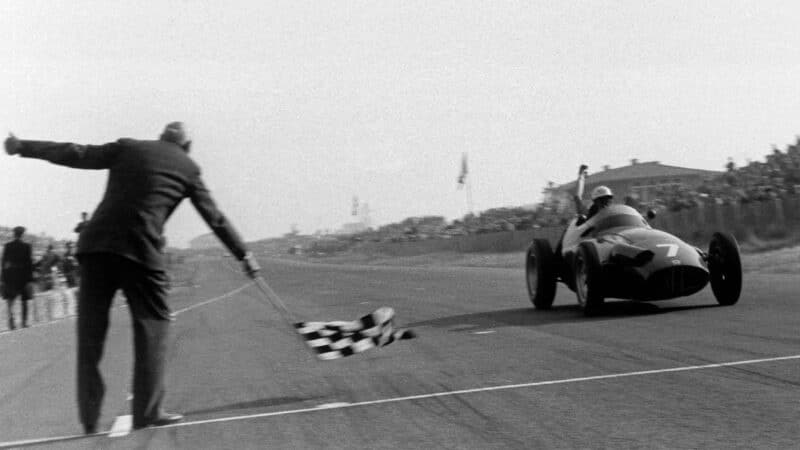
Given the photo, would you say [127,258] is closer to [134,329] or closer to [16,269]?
[134,329]

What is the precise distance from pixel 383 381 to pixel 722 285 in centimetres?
655

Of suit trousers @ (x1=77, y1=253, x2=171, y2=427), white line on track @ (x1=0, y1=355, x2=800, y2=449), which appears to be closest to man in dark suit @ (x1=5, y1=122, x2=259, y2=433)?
suit trousers @ (x1=77, y1=253, x2=171, y2=427)

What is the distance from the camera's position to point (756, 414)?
577 cm

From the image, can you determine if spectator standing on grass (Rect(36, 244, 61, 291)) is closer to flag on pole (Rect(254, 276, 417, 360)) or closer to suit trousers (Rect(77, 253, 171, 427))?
flag on pole (Rect(254, 276, 417, 360))

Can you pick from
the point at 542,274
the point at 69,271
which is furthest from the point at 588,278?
the point at 69,271

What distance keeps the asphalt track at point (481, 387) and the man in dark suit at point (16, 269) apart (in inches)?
220

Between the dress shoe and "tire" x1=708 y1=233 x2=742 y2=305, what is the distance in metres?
8.09

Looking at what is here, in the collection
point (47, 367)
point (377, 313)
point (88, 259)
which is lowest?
point (47, 367)

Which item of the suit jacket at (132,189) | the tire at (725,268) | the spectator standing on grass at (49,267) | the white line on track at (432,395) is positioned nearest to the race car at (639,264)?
the tire at (725,268)

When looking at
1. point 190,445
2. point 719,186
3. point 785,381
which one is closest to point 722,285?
point 785,381

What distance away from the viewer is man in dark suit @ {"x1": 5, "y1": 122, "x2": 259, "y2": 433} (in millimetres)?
6414

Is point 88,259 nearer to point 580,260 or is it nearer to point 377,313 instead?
point 377,313

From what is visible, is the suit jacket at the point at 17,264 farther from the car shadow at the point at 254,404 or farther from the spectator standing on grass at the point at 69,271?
the car shadow at the point at 254,404

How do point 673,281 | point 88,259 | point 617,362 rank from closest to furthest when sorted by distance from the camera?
1. point 88,259
2. point 617,362
3. point 673,281
